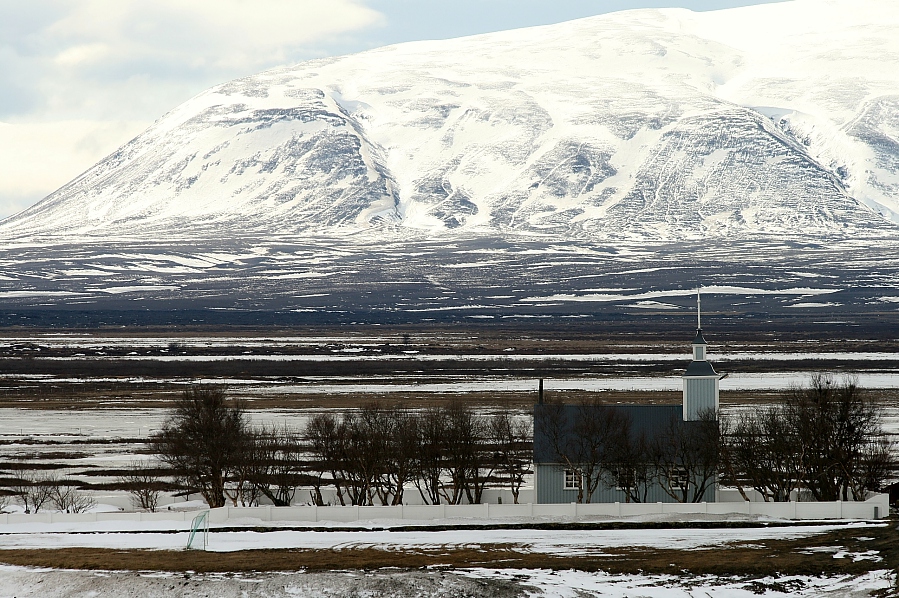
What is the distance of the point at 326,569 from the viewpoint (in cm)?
3506

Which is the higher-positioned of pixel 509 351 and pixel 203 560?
pixel 509 351

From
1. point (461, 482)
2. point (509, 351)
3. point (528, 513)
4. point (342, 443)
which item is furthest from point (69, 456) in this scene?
point (509, 351)

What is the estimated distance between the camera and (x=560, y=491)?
50312mm

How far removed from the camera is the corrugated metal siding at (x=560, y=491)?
49.8 m

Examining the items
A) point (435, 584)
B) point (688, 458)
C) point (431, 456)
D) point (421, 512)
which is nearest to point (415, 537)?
point (421, 512)

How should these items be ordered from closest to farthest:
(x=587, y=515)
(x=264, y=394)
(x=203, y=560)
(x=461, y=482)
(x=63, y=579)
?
(x=63, y=579)
(x=203, y=560)
(x=587, y=515)
(x=461, y=482)
(x=264, y=394)

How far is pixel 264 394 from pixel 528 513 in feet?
188

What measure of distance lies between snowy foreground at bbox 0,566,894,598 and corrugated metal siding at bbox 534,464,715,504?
607 inches

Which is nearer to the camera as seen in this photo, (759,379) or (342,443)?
(342,443)

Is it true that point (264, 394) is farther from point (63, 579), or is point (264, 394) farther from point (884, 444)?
point (63, 579)

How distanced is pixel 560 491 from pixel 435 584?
59.7 ft

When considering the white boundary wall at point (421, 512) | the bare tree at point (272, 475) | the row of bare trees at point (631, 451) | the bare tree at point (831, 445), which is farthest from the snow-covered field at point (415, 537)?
the bare tree at point (272, 475)

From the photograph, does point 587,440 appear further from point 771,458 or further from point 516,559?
point 516,559

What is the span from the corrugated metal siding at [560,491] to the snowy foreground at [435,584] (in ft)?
50.6
